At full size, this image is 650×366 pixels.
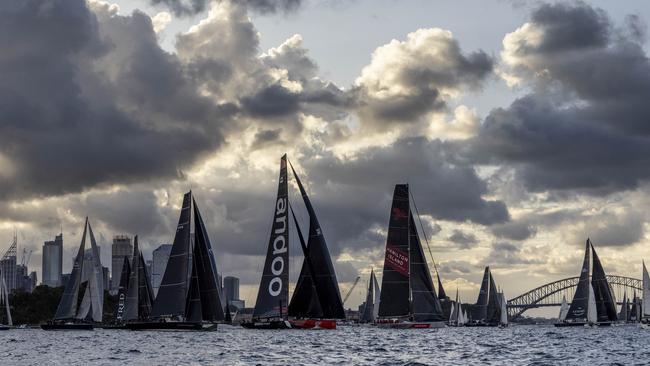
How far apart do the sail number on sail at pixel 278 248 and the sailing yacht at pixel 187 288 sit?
5.82 meters

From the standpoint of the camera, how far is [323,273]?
346ft

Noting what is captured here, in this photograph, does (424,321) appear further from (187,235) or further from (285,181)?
(187,235)

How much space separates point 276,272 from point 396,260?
51.5 feet

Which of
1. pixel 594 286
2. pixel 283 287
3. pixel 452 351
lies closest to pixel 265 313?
pixel 283 287

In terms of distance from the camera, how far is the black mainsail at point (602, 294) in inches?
6457

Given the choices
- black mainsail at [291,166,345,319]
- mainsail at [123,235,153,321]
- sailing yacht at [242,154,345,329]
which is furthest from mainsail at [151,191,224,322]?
mainsail at [123,235,153,321]

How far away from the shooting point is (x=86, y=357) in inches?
2665

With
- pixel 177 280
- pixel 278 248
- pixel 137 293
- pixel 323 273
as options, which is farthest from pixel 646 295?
pixel 177 280

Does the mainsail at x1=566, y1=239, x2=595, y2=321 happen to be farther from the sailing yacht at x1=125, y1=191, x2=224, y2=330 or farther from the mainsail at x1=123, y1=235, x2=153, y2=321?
the sailing yacht at x1=125, y1=191, x2=224, y2=330

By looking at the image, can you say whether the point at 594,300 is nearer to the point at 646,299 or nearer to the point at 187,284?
the point at 646,299

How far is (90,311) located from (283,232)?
194ft

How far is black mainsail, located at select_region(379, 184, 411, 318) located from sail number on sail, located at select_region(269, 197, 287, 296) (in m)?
14.3

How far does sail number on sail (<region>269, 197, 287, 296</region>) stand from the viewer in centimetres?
10500

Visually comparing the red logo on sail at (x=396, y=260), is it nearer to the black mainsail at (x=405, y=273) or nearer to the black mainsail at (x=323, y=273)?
the black mainsail at (x=405, y=273)
